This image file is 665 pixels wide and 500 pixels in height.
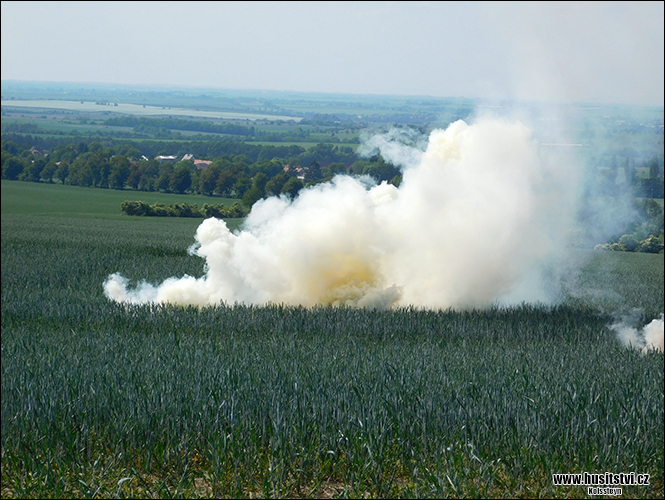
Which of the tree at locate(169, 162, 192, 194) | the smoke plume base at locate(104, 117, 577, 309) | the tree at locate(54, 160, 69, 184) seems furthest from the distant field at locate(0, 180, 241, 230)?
the smoke plume base at locate(104, 117, 577, 309)

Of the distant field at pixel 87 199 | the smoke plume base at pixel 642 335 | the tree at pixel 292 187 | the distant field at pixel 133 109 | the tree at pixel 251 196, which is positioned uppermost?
the distant field at pixel 133 109

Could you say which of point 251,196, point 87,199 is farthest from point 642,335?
point 87,199

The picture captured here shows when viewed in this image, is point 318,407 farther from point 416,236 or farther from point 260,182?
point 260,182

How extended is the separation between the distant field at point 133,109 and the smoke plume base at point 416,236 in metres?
11.4

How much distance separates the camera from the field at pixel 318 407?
9.28m

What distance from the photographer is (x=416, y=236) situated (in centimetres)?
2486

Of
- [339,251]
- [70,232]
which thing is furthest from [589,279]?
[70,232]

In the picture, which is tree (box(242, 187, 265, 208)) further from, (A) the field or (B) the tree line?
(A) the field

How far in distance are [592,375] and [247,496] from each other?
8.42 m

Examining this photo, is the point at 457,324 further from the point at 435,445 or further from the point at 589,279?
the point at 589,279

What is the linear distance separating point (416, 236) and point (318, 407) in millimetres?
14598

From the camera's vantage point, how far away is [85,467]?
9.59 metres

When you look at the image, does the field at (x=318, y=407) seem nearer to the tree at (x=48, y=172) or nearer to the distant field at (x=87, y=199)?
the distant field at (x=87, y=199)

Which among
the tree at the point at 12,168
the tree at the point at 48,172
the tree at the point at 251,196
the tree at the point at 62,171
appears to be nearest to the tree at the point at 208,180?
the tree at the point at 251,196
